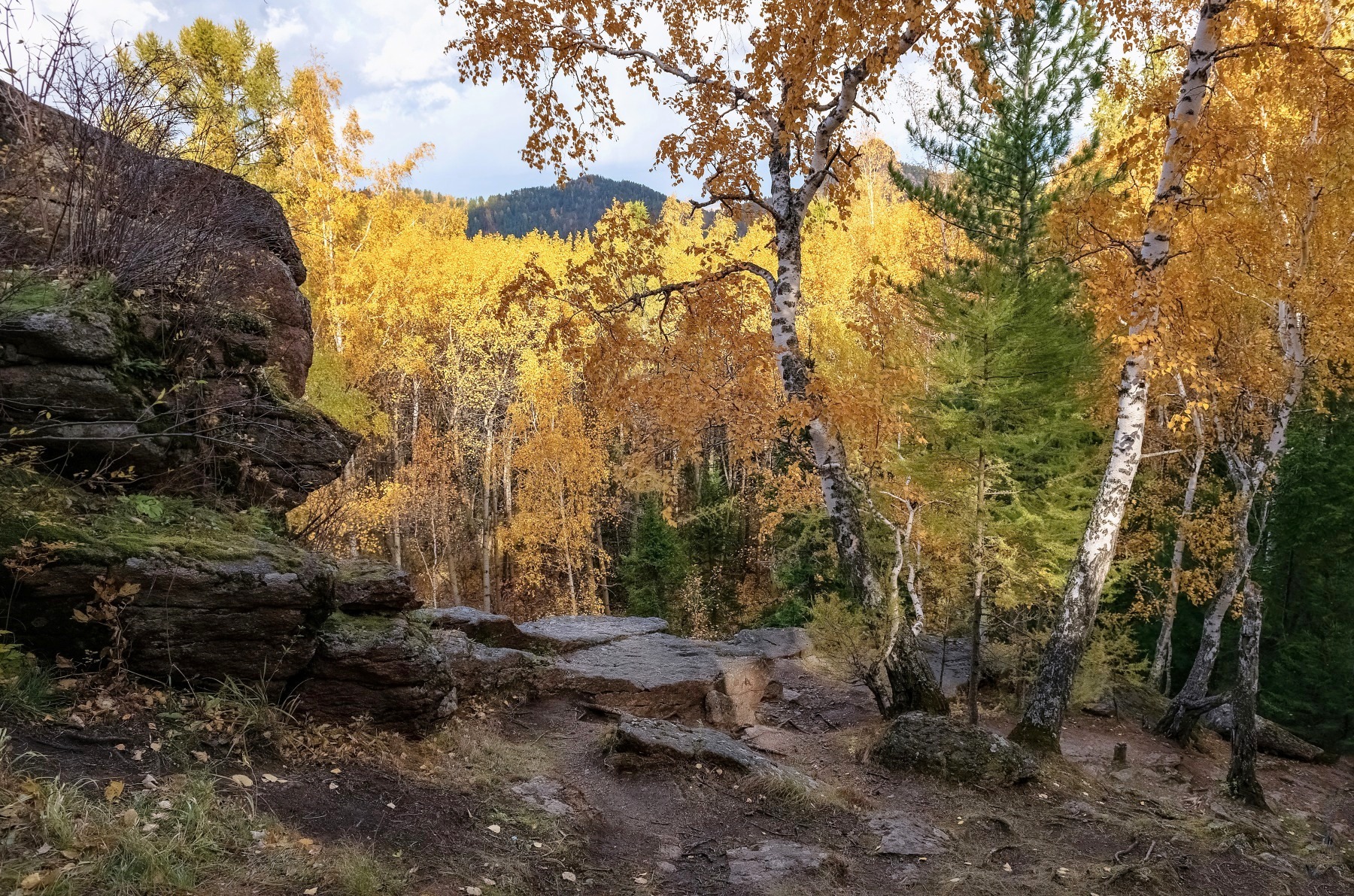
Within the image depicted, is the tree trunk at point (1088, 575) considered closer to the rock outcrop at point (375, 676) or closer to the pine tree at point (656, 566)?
the rock outcrop at point (375, 676)

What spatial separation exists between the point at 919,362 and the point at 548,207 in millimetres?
153009

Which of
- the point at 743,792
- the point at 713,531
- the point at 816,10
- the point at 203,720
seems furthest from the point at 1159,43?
the point at 713,531

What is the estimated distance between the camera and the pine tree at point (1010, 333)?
10.6m

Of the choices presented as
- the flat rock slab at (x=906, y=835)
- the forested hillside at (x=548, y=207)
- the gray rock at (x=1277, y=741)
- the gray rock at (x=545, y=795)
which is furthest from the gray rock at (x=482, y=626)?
the forested hillside at (x=548, y=207)

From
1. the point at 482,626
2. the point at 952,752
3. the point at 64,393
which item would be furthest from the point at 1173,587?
the point at 64,393

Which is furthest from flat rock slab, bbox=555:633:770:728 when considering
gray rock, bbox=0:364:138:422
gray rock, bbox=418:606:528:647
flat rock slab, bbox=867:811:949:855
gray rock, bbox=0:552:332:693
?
gray rock, bbox=0:364:138:422

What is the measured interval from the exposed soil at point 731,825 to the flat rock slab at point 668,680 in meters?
0.54

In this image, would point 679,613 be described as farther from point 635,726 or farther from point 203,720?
point 203,720

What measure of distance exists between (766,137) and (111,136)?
5160 millimetres

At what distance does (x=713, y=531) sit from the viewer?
22625 mm

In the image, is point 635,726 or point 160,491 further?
point 635,726

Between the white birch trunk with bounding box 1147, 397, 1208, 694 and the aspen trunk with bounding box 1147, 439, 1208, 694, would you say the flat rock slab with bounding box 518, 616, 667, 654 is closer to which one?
the white birch trunk with bounding box 1147, 397, 1208, 694

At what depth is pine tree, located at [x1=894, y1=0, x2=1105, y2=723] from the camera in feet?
34.7

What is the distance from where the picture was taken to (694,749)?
5844 mm
